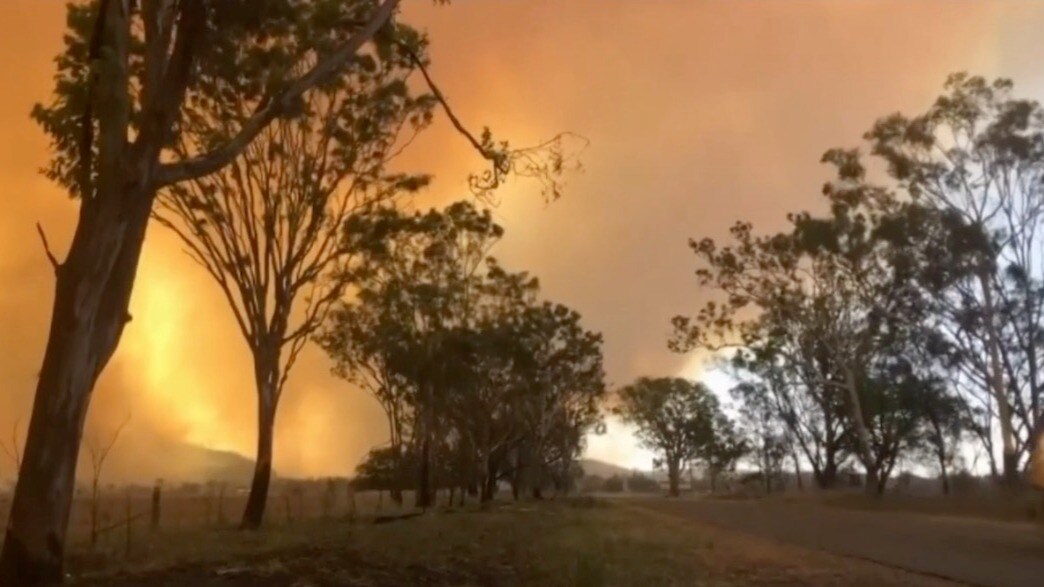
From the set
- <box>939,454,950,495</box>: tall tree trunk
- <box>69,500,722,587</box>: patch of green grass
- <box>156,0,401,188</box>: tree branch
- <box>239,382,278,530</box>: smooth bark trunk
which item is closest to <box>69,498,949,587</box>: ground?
<box>69,500,722,587</box>: patch of green grass

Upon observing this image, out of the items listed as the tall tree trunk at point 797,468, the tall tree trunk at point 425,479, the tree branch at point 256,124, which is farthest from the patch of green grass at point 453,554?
the tall tree trunk at point 797,468

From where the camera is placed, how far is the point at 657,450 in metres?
80.6

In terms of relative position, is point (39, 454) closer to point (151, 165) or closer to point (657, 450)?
point (151, 165)

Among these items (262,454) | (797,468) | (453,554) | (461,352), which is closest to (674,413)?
(797,468)

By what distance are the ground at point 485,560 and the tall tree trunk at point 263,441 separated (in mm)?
2191

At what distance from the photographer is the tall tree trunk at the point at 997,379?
39.8 m

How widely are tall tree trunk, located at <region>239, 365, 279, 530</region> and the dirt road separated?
34.8 ft

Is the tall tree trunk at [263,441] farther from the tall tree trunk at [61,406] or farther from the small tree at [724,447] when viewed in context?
the small tree at [724,447]

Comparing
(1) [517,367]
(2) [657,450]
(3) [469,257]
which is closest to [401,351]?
(3) [469,257]

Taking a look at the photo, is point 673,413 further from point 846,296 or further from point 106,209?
point 106,209

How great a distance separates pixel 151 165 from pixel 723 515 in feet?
84.9

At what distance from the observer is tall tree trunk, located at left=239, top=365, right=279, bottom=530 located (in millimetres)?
24766

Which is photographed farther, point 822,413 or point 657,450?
point 657,450

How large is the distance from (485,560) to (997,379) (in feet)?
100
